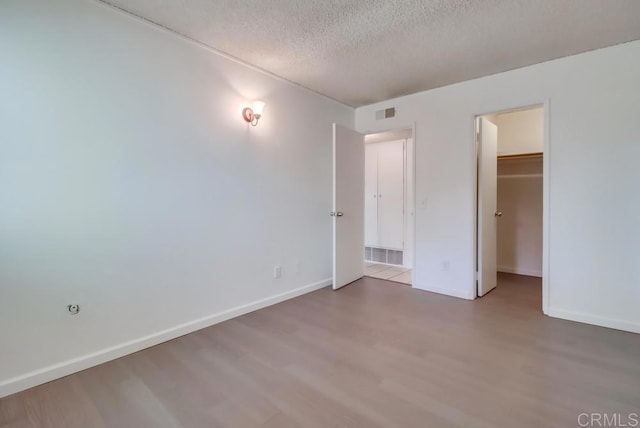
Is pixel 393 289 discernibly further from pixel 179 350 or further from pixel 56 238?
pixel 56 238

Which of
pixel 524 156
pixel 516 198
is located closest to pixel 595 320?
pixel 516 198

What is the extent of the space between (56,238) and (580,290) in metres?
4.06

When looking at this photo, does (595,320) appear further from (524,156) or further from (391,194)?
(391,194)

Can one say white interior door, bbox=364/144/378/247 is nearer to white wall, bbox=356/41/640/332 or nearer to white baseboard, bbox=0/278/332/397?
white wall, bbox=356/41/640/332

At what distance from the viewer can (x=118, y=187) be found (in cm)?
212

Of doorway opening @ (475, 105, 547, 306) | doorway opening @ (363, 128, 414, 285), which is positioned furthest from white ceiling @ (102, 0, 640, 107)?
doorway opening @ (363, 128, 414, 285)

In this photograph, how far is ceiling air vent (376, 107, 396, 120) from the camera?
3910mm

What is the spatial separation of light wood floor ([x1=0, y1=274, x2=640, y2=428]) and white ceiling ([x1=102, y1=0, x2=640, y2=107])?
7.72ft

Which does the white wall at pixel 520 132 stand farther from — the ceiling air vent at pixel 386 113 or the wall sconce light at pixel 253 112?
the wall sconce light at pixel 253 112

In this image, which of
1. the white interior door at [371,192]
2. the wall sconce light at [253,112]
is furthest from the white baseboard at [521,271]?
the wall sconce light at [253,112]

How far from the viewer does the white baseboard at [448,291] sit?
334 cm

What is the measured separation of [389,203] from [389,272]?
1.09 meters

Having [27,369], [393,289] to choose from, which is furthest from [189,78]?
[393,289]

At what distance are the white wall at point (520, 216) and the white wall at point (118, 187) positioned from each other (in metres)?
3.38
